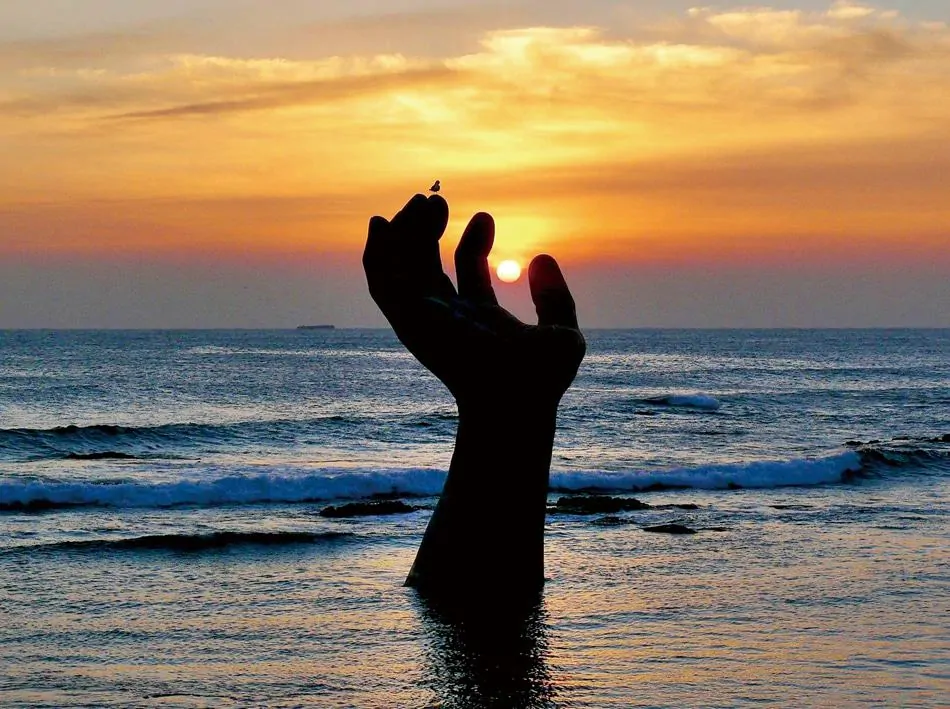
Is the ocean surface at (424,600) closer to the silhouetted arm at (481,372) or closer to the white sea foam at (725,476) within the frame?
the white sea foam at (725,476)

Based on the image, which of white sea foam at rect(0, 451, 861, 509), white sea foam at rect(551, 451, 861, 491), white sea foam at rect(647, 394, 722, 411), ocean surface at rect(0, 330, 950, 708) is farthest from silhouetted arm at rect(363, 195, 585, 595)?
white sea foam at rect(647, 394, 722, 411)

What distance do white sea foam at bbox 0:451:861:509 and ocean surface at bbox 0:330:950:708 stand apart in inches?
2.9

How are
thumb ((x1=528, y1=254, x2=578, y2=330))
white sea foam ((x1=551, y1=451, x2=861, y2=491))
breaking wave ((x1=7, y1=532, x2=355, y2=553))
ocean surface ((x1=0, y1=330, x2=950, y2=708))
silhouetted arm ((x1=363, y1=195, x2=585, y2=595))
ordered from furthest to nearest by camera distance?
1. white sea foam ((x1=551, y1=451, x2=861, y2=491))
2. breaking wave ((x1=7, y1=532, x2=355, y2=553))
3. thumb ((x1=528, y1=254, x2=578, y2=330))
4. silhouetted arm ((x1=363, y1=195, x2=585, y2=595))
5. ocean surface ((x1=0, y1=330, x2=950, y2=708))

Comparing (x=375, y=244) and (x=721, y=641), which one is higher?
(x=375, y=244)

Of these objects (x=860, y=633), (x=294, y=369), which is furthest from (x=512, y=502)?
(x=294, y=369)

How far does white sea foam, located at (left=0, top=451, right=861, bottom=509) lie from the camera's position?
22281 mm

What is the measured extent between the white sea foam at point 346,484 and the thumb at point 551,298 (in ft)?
36.2

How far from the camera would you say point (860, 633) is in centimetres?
1171

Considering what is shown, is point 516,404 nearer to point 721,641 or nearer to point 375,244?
point 375,244

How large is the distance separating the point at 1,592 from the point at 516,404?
6226mm

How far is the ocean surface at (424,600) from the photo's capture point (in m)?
10.1

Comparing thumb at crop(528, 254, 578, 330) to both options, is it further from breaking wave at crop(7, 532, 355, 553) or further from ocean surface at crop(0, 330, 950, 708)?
breaking wave at crop(7, 532, 355, 553)

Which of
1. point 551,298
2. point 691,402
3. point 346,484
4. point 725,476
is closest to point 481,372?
point 551,298

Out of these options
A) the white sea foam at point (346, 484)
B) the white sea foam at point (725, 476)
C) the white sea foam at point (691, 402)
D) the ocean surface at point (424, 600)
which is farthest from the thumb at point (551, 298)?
the white sea foam at point (691, 402)
